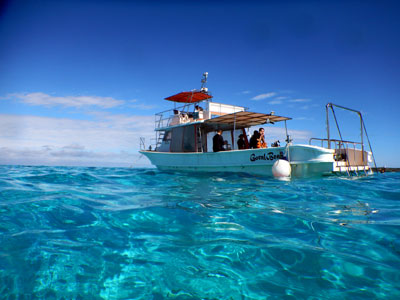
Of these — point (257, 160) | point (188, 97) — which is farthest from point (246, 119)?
point (188, 97)

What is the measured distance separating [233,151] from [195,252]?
8898 mm

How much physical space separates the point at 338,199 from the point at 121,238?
14.1 feet

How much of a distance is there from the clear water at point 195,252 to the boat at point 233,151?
529 centimetres

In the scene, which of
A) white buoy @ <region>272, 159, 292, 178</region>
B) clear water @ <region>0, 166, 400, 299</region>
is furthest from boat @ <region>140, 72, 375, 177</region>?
clear water @ <region>0, 166, 400, 299</region>

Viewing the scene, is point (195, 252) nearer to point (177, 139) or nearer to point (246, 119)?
point (246, 119)

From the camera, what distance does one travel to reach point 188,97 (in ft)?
52.0

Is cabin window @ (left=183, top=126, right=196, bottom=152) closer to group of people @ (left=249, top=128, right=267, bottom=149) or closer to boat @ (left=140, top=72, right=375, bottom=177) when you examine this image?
boat @ (left=140, top=72, right=375, bottom=177)

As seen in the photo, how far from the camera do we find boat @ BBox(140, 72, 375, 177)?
913 cm

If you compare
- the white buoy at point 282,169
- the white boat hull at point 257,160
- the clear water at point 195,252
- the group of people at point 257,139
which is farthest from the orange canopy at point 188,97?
the clear water at point 195,252

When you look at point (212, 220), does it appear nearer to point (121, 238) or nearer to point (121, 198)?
point (121, 238)

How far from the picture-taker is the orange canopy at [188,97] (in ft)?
50.1

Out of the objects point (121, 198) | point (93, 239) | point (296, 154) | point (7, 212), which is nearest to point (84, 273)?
point (93, 239)

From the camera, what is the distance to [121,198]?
4957 mm

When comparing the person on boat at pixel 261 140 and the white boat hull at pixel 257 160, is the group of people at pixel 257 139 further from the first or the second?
the white boat hull at pixel 257 160
